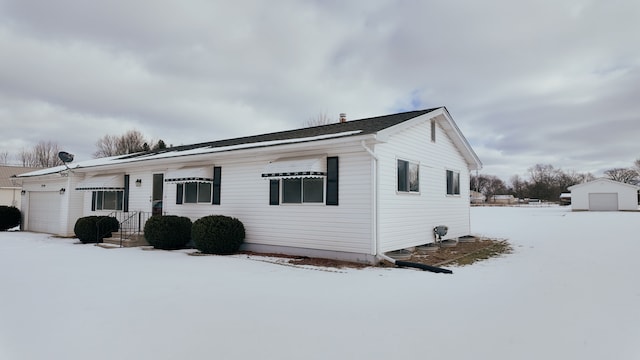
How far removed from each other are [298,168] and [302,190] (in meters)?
0.81

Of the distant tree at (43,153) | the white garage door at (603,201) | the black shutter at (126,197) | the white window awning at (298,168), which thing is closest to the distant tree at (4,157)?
the distant tree at (43,153)

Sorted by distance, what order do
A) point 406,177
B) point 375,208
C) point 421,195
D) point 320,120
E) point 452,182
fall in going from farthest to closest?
point 320,120 < point 452,182 < point 421,195 < point 406,177 < point 375,208

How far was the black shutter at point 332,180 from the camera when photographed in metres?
9.02

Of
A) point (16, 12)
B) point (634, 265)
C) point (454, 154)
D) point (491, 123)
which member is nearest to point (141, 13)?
point (16, 12)

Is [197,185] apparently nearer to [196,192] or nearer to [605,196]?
[196,192]

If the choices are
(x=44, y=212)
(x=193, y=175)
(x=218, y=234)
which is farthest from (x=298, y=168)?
(x=44, y=212)

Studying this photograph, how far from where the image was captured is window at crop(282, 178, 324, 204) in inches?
369

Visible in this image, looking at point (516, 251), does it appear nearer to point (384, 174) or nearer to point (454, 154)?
point (454, 154)

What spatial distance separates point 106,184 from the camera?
47.2 feet

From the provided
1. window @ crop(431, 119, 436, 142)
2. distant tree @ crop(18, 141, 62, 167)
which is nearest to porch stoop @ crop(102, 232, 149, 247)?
window @ crop(431, 119, 436, 142)

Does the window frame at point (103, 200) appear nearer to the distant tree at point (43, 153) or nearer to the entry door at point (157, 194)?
the entry door at point (157, 194)

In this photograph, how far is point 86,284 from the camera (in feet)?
21.4

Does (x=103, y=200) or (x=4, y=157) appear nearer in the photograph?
(x=103, y=200)

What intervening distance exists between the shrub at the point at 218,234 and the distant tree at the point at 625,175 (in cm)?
7090
